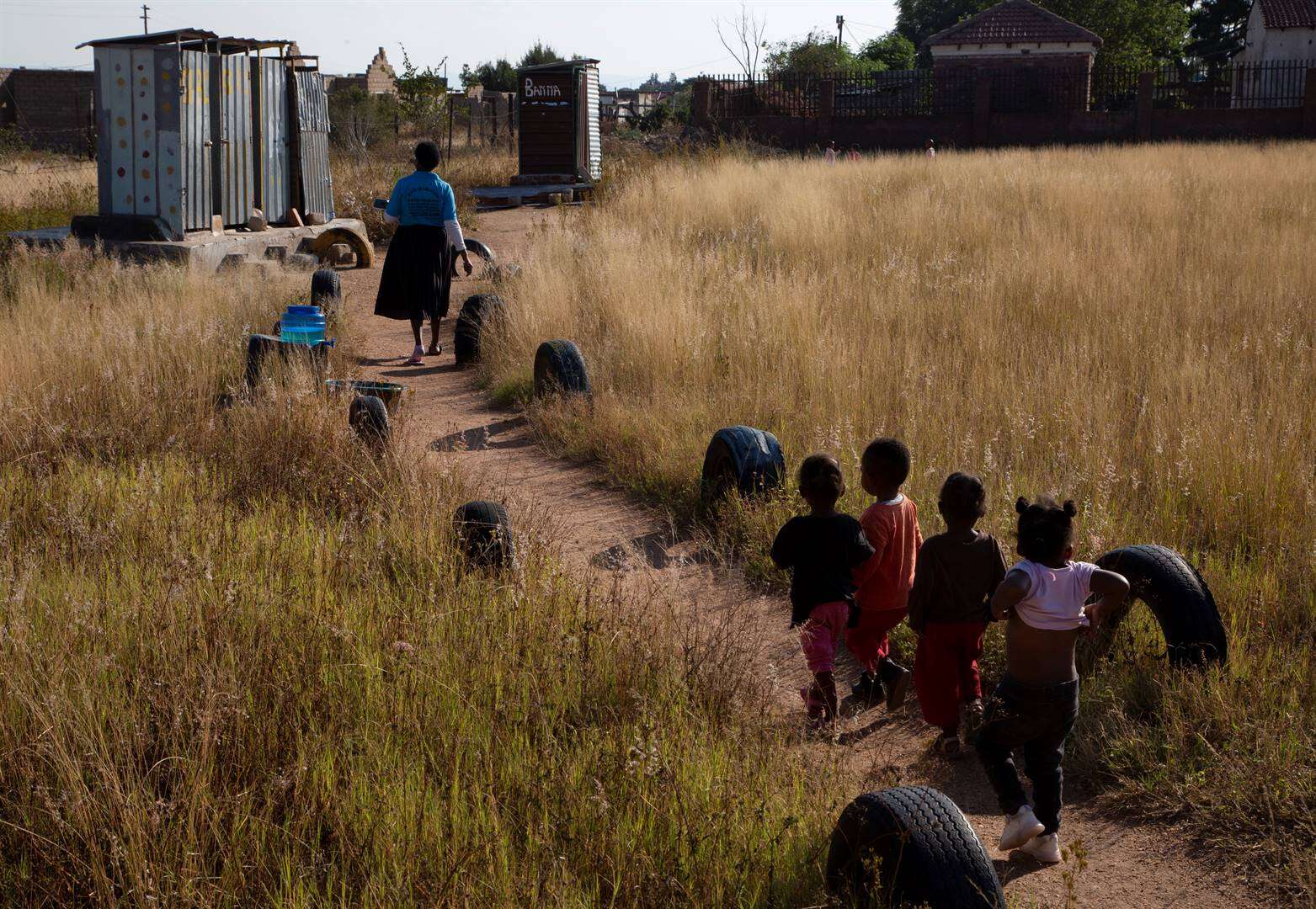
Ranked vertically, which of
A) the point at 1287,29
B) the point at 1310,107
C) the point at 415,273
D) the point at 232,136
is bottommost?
the point at 415,273

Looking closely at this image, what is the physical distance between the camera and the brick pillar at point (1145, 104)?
32562 mm

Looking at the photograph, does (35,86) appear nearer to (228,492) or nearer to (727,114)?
(727,114)

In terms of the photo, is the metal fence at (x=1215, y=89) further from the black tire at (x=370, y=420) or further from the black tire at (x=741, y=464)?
the black tire at (x=370, y=420)

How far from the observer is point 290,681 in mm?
3307

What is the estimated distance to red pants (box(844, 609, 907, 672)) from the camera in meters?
3.92

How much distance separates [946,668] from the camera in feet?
11.9

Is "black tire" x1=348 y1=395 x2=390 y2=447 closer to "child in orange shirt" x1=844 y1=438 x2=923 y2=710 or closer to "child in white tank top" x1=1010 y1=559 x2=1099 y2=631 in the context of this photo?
"child in orange shirt" x1=844 y1=438 x2=923 y2=710

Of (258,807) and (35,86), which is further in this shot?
(35,86)

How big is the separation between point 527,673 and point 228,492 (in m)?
2.44

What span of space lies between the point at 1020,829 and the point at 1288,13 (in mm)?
48736

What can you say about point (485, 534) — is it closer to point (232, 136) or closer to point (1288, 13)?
point (232, 136)

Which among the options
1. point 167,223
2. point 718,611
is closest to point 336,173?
point 167,223

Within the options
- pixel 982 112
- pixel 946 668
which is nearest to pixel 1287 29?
pixel 982 112

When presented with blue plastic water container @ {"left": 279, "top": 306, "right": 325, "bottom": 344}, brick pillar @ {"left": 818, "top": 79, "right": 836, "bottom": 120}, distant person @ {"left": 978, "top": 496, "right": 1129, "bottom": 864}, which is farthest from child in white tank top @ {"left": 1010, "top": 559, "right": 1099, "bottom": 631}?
brick pillar @ {"left": 818, "top": 79, "right": 836, "bottom": 120}
